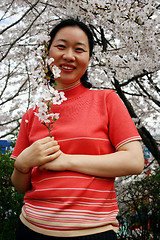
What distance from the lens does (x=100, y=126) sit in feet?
3.20

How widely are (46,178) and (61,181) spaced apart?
9 cm

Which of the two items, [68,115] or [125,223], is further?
[125,223]

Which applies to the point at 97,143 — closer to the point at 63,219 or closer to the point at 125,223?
the point at 63,219

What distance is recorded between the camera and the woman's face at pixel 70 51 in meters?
1.09

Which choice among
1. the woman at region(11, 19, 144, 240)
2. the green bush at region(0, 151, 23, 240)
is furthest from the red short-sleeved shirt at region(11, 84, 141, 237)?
the green bush at region(0, 151, 23, 240)

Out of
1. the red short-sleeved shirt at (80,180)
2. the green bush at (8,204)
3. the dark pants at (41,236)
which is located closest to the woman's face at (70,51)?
the red short-sleeved shirt at (80,180)

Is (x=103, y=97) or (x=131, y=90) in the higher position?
(x=131, y=90)

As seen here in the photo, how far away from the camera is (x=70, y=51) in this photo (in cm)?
109

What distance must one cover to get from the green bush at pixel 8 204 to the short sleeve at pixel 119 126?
151cm

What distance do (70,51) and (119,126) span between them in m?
0.46

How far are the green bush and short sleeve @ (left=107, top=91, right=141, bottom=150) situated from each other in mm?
1507

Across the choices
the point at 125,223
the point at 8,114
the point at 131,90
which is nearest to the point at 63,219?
the point at 125,223

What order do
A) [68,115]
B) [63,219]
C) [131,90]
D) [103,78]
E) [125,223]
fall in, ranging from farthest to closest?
[131,90] < [103,78] < [125,223] < [68,115] < [63,219]

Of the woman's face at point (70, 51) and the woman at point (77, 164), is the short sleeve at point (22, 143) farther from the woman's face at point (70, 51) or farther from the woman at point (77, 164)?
the woman's face at point (70, 51)
